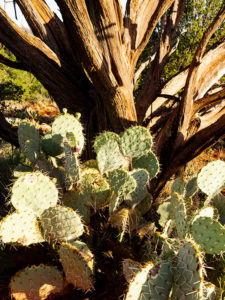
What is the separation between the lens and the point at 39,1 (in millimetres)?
3154

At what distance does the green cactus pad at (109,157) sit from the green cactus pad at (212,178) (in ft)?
2.31

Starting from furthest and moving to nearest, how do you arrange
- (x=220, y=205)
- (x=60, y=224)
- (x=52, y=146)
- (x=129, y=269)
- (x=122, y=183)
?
1. (x=220, y=205)
2. (x=52, y=146)
3. (x=122, y=183)
4. (x=60, y=224)
5. (x=129, y=269)

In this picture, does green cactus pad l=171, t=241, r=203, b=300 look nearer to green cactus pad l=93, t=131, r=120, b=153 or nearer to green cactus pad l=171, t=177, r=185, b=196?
green cactus pad l=171, t=177, r=185, b=196

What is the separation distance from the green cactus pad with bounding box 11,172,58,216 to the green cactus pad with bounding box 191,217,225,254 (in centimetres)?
103

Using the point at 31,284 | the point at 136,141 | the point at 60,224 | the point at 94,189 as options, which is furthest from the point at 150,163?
the point at 31,284

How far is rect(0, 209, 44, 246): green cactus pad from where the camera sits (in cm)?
177

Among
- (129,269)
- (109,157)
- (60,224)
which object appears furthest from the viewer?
(109,157)

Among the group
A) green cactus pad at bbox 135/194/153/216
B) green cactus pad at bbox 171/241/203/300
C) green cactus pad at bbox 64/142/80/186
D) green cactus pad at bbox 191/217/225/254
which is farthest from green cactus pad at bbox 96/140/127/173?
green cactus pad at bbox 171/241/203/300

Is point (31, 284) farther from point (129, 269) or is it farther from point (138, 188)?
point (138, 188)

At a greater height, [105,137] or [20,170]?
[105,137]

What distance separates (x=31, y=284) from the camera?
190 centimetres

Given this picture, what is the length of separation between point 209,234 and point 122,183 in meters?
0.71

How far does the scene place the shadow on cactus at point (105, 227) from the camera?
156 cm

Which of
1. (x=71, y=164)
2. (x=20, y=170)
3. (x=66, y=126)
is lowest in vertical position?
(x=71, y=164)
